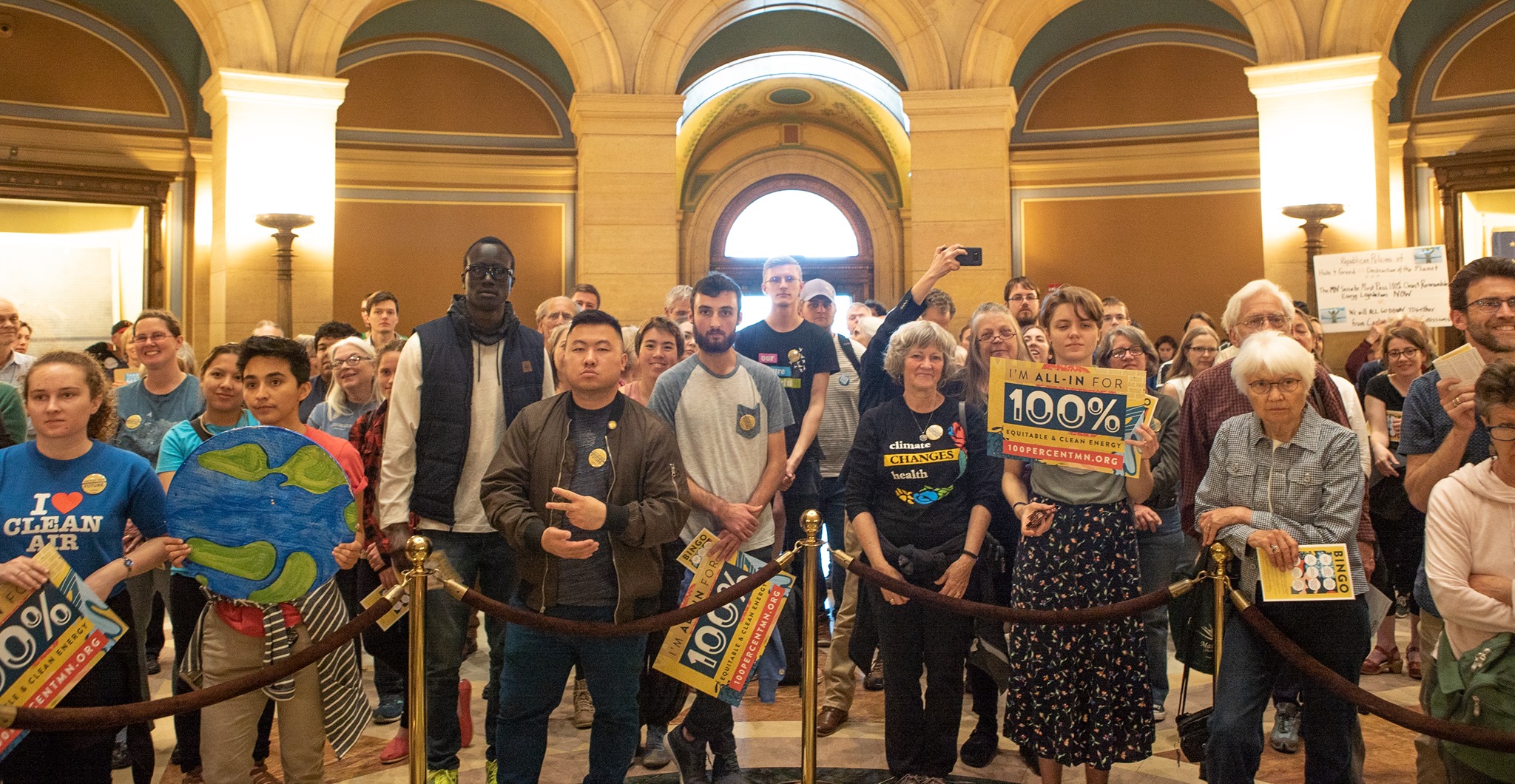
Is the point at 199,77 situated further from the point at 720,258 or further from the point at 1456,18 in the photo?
the point at 1456,18

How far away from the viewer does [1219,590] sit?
3145mm

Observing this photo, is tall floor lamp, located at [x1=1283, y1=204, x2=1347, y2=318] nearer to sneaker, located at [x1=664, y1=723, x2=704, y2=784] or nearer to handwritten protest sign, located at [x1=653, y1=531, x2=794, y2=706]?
handwritten protest sign, located at [x1=653, y1=531, x2=794, y2=706]

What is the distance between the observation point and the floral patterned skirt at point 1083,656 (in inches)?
135

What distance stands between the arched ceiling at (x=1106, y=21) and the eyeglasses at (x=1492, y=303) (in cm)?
956

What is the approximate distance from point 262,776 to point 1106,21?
480 inches

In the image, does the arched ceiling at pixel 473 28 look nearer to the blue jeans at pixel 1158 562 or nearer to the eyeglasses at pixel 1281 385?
the blue jeans at pixel 1158 562

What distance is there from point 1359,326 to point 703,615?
20.3ft

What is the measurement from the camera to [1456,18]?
37.9 feet

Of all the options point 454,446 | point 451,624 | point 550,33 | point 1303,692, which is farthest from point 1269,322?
point 550,33

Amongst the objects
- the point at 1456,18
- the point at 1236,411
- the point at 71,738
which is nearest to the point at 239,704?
the point at 71,738

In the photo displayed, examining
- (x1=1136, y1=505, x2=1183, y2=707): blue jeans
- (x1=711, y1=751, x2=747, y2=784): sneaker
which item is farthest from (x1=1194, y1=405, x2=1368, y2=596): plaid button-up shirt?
(x1=711, y1=751, x2=747, y2=784): sneaker

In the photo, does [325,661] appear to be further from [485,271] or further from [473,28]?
[473,28]

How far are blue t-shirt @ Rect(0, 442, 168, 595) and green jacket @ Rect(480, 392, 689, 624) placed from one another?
1.02 metres

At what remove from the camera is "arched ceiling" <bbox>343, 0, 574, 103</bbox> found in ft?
40.5
